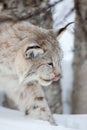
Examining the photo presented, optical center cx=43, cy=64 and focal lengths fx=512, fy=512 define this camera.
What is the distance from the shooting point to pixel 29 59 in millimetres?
4027

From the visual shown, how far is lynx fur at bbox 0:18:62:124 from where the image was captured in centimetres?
405

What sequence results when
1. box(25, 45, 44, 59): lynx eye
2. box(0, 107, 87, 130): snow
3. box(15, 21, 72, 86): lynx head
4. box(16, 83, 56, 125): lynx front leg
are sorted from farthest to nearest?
box(16, 83, 56, 125): lynx front leg, box(15, 21, 72, 86): lynx head, box(25, 45, 44, 59): lynx eye, box(0, 107, 87, 130): snow

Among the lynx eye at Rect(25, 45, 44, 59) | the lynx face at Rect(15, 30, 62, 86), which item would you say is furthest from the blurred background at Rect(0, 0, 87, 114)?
the lynx eye at Rect(25, 45, 44, 59)

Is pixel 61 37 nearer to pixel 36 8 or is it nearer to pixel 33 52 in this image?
pixel 36 8

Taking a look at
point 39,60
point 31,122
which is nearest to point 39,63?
point 39,60

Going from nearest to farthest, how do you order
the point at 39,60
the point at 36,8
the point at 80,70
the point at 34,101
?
the point at 39,60
the point at 34,101
the point at 36,8
the point at 80,70

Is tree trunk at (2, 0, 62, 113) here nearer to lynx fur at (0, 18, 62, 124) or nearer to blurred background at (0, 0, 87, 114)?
blurred background at (0, 0, 87, 114)

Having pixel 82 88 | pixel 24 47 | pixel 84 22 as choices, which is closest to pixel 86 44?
pixel 82 88

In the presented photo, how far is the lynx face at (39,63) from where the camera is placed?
4035mm

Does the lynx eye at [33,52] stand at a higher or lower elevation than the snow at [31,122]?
higher

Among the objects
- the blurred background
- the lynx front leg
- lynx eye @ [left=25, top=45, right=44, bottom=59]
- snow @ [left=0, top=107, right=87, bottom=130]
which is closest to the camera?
snow @ [left=0, top=107, right=87, bottom=130]

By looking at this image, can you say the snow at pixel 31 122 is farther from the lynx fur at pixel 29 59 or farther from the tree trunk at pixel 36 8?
the tree trunk at pixel 36 8

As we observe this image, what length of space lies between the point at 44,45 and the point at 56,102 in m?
2.21

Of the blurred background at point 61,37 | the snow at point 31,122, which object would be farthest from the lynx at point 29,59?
the blurred background at point 61,37
